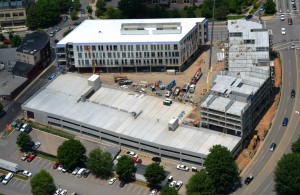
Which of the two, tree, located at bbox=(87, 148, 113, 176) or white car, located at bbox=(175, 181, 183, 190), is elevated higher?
tree, located at bbox=(87, 148, 113, 176)

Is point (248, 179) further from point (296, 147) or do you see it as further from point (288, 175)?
point (296, 147)

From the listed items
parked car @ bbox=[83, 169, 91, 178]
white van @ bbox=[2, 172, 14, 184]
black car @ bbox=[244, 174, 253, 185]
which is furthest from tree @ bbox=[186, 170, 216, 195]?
white van @ bbox=[2, 172, 14, 184]

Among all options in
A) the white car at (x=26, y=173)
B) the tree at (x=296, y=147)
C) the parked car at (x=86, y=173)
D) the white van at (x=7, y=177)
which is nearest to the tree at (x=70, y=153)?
the parked car at (x=86, y=173)

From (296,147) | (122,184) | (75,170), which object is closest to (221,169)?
(296,147)

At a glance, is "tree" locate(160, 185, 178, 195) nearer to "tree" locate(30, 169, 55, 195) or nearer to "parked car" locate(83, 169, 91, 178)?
"parked car" locate(83, 169, 91, 178)

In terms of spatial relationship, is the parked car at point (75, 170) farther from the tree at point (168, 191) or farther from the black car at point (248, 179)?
the black car at point (248, 179)

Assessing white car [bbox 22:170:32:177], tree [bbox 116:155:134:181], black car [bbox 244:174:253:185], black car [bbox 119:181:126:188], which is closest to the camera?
black car [bbox 244:174:253:185]
